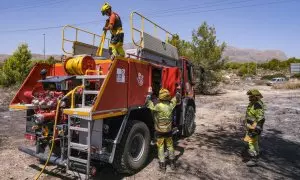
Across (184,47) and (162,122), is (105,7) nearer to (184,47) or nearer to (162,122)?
(162,122)

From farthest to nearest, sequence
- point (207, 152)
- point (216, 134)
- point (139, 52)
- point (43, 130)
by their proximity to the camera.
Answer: point (216, 134), point (207, 152), point (139, 52), point (43, 130)

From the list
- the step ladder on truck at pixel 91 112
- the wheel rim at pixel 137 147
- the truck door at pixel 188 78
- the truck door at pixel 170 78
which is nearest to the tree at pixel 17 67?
the truck door at pixel 188 78

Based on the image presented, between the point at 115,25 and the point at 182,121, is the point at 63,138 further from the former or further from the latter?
the point at 182,121

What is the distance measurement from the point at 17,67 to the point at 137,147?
76.6ft

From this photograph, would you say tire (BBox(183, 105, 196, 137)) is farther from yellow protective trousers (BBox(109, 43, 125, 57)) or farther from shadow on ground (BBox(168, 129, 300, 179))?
yellow protective trousers (BBox(109, 43, 125, 57))

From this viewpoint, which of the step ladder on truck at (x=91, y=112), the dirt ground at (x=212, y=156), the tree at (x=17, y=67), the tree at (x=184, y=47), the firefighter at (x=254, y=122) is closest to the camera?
the step ladder on truck at (x=91, y=112)

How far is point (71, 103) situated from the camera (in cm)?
548

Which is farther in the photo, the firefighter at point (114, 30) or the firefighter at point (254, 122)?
the firefighter at point (114, 30)

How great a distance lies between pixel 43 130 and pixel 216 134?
21.2 ft

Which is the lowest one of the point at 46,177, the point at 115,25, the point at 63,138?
the point at 46,177

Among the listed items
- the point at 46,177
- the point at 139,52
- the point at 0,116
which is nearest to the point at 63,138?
the point at 46,177

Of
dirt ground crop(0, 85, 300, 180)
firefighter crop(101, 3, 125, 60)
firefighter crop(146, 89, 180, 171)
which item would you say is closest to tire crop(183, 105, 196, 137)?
dirt ground crop(0, 85, 300, 180)

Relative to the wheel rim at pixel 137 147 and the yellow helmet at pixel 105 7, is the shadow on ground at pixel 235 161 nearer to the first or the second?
the wheel rim at pixel 137 147

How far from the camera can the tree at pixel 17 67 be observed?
2548 centimetres
